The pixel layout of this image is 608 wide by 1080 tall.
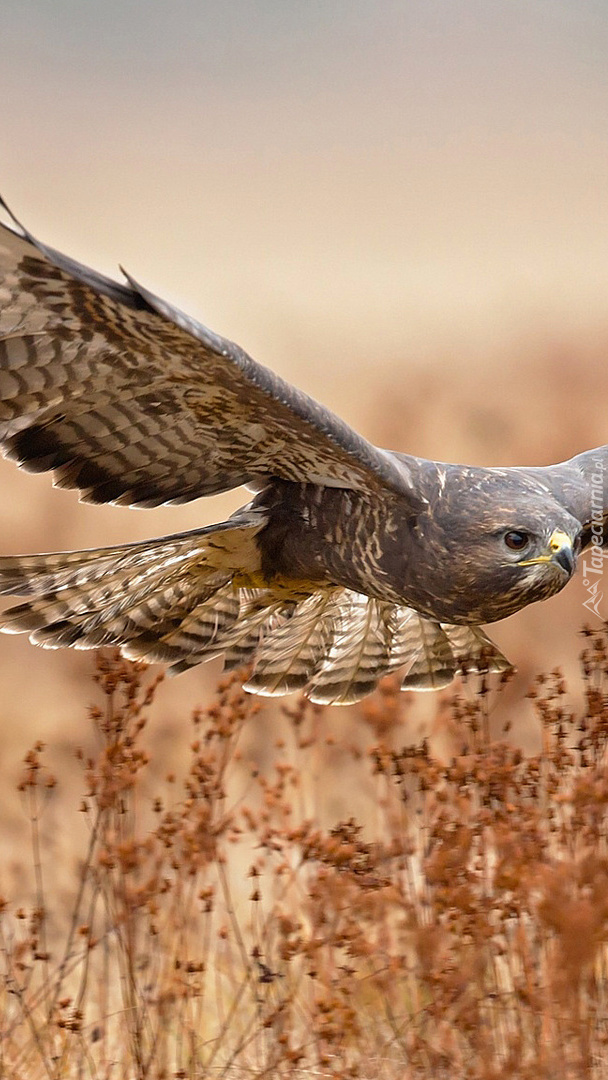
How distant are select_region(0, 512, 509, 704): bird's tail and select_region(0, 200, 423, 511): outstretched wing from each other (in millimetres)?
329

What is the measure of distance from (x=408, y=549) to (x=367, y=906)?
1.13 metres

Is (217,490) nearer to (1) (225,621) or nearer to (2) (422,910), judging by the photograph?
(1) (225,621)

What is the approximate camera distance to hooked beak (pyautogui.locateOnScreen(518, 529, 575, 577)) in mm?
3260

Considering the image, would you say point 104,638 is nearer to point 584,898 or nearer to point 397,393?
point 584,898

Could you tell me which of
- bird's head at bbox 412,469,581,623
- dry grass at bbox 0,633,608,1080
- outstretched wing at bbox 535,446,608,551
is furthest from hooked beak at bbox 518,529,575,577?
outstretched wing at bbox 535,446,608,551

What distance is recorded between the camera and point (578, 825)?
2.88m

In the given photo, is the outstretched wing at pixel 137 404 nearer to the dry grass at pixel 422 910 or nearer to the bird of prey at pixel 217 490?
the bird of prey at pixel 217 490

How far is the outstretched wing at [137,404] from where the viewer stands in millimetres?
2750

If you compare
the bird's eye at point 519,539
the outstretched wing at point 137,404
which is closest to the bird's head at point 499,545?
the bird's eye at point 519,539

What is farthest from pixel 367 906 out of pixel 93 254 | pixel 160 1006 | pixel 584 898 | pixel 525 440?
pixel 93 254

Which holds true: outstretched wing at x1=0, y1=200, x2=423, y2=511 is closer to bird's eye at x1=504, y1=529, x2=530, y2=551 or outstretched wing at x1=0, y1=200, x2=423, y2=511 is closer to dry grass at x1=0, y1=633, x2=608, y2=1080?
bird's eye at x1=504, y1=529, x2=530, y2=551

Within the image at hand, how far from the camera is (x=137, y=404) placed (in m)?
3.18

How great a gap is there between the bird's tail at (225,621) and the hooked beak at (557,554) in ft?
1.09

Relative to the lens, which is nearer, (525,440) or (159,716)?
(159,716)
